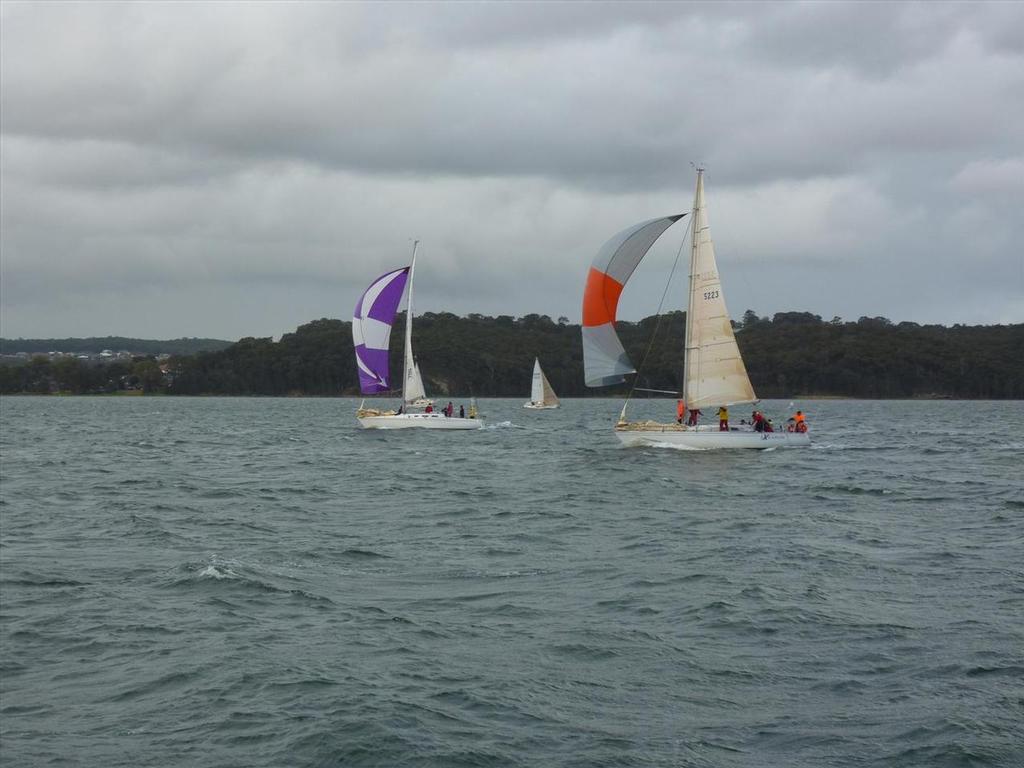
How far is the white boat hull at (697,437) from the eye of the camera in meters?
35.7

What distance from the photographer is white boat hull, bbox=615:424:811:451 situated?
1404 inches

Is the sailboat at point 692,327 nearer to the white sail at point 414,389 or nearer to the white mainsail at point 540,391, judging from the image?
the white sail at point 414,389

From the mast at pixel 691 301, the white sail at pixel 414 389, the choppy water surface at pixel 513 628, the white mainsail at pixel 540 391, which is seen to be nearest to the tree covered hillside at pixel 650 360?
the white mainsail at pixel 540 391

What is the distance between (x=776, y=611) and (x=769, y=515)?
8987mm

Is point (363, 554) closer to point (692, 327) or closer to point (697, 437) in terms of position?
point (697, 437)

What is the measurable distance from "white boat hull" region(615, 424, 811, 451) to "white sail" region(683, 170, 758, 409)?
1.34m

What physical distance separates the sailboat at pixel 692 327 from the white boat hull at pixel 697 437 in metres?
0.04

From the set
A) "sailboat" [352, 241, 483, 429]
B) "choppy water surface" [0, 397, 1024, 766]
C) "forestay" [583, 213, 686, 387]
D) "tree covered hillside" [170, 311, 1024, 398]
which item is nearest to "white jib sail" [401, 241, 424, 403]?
"sailboat" [352, 241, 483, 429]

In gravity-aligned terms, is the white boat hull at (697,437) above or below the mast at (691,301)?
below

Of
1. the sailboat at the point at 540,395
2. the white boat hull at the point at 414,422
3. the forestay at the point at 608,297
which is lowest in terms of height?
the white boat hull at the point at 414,422

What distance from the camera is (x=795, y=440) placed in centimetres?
3794

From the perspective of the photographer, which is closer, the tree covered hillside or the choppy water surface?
the choppy water surface

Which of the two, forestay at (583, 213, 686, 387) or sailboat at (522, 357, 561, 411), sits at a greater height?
forestay at (583, 213, 686, 387)

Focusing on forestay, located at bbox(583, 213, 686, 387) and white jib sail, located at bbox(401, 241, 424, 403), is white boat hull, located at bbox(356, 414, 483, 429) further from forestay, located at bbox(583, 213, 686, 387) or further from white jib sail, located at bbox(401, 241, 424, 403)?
forestay, located at bbox(583, 213, 686, 387)
